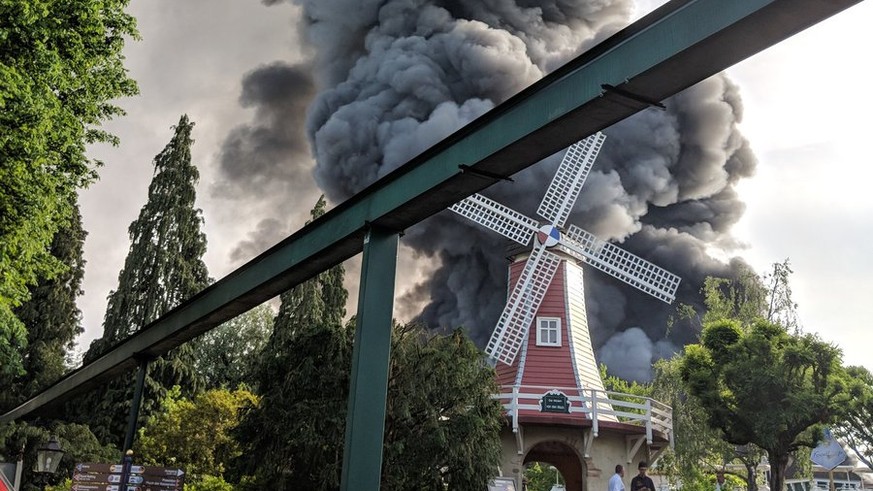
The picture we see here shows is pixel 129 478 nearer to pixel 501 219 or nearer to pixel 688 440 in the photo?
pixel 501 219

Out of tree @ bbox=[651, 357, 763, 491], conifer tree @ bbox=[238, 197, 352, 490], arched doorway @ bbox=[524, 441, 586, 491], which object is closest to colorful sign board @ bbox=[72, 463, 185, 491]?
conifer tree @ bbox=[238, 197, 352, 490]

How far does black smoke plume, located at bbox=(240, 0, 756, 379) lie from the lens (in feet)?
228

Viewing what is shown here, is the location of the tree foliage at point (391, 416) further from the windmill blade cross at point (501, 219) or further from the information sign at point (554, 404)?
the windmill blade cross at point (501, 219)

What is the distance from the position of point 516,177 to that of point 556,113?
63889mm

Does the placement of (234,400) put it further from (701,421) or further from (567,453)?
(701,421)

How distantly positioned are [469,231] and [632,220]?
1698cm

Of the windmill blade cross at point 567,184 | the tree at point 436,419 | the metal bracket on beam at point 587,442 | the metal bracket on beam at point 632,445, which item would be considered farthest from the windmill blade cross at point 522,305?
the tree at point 436,419

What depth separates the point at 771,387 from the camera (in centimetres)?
1848

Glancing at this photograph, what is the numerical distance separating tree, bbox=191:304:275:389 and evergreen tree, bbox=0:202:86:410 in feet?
26.9

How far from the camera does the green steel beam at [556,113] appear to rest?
169 inches

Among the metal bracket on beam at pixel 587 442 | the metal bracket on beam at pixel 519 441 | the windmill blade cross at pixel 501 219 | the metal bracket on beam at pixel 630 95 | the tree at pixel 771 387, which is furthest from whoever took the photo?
the windmill blade cross at pixel 501 219

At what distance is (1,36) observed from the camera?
29.3 ft

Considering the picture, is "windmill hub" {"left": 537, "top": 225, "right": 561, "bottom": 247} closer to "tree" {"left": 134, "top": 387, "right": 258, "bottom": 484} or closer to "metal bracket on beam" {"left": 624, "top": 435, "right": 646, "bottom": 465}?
"metal bracket on beam" {"left": 624, "top": 435, "right": 646, "bottom": 465}

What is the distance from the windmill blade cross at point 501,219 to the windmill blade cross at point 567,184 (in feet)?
2.67
